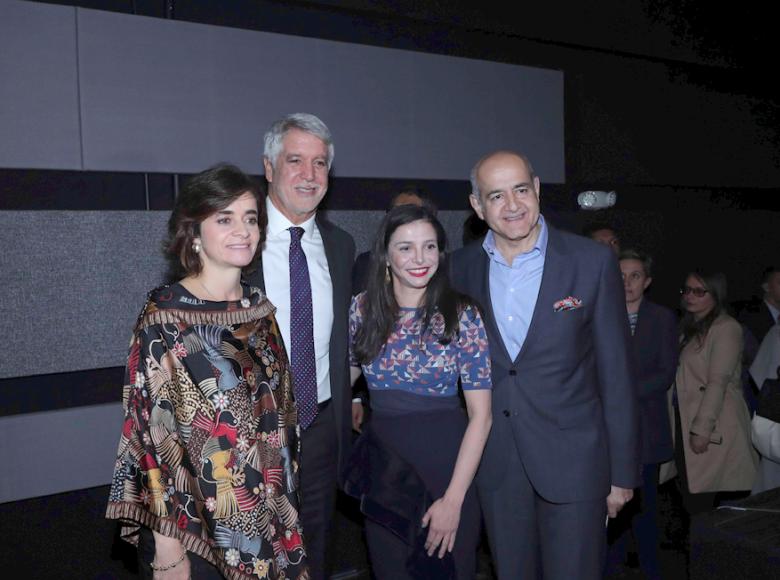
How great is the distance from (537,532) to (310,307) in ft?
3.56

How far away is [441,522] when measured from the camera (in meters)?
2.17

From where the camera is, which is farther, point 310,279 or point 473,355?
point 310,279

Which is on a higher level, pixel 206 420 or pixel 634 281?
pixel 634 281

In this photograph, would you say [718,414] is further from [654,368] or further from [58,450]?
[58,450]

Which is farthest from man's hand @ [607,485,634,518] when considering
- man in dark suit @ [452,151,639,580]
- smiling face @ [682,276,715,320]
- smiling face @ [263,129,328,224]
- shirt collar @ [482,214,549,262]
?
smiling face @ [682,276,715,320]

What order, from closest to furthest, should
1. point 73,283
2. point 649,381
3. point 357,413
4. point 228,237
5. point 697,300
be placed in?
point 228,237 → point 73,283 → point 357,413 → point 649,381 → point 697,300

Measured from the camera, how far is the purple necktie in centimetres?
239

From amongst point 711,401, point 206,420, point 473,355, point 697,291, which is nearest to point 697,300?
point 697,291

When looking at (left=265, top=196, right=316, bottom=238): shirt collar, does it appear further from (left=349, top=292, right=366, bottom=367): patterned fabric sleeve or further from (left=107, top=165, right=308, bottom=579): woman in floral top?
(left=107, top=165, right=308, bottom=579): woman in floral top

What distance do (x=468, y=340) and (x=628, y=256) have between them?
169 centimetres

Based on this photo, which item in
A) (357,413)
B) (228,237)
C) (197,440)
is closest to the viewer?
(197,440)

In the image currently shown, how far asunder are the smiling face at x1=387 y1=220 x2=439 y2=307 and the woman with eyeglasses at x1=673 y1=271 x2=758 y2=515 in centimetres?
213

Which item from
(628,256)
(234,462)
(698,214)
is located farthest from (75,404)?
(698,214)

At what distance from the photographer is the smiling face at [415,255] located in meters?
2.24
